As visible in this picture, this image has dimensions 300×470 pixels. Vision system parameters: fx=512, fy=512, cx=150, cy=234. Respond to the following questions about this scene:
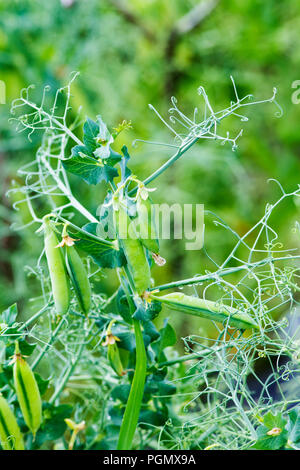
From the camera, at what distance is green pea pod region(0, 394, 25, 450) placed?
0.23m

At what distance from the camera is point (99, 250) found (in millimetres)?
216

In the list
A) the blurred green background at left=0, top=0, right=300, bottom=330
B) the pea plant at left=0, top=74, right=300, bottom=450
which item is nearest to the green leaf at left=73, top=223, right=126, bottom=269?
the pea plant at left=0, top=74, right=300, bottom=450

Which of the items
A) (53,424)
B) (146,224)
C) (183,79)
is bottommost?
(53,424)

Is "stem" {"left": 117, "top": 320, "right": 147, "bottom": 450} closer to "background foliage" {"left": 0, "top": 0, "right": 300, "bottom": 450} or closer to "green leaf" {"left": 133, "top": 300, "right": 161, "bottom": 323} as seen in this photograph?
"green leaf" {"left": 133, "top": 300, "right": 161, "bottom": 323}

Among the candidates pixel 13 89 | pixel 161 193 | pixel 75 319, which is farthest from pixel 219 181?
pixel 75 319

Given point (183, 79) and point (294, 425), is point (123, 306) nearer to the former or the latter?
point (294, 425)

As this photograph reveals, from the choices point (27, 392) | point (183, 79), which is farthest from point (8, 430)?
point (183, 79)

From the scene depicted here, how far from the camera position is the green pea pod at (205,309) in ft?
0.70

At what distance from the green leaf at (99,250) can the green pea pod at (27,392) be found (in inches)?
2.3

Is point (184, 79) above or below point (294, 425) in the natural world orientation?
above

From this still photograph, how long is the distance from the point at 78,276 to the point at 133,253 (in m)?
0.03

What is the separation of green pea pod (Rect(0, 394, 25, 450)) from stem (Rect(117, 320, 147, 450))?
5 cm
